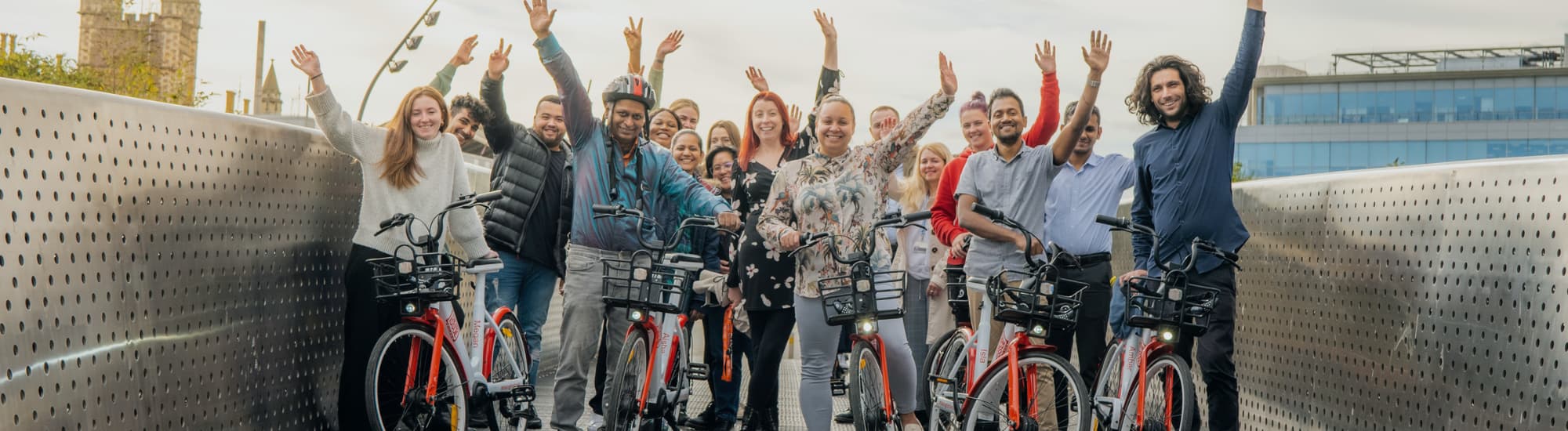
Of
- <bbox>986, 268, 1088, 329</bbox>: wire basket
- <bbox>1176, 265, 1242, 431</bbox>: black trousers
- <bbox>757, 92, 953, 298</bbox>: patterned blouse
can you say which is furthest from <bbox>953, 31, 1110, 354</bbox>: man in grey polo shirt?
<bbox>1176, 265, 1242, 431</bbox>: black trousers

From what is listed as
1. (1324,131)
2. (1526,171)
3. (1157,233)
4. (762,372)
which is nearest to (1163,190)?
(1157,233)

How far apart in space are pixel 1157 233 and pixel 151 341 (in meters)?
3.83

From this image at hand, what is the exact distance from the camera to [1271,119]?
91188 mm

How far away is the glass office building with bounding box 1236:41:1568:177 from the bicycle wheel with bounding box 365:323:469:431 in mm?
84020

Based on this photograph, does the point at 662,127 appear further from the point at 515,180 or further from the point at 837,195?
the point at 837,195

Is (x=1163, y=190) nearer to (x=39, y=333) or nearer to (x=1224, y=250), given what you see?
(x=1224, y=250)

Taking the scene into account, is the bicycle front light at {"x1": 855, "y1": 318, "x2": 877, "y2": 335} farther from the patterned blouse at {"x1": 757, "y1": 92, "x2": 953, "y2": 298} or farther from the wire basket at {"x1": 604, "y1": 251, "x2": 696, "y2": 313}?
the wire basket at {"x1": 604, "y1": 251, "x2": 696, "y2": 313}

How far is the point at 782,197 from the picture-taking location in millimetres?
6312

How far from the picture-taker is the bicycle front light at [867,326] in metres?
5.91

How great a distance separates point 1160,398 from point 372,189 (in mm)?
3481

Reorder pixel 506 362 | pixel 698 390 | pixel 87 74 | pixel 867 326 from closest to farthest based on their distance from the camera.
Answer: pixel 867 326 < pixel 506 362 < pixel 698 390 < pixel 87 74

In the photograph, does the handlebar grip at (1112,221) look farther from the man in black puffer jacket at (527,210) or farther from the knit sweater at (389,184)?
the man in black puffer jacket at (527,210)

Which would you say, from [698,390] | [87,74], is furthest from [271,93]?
[698,390]

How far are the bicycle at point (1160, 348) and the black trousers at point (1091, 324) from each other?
849 mm
